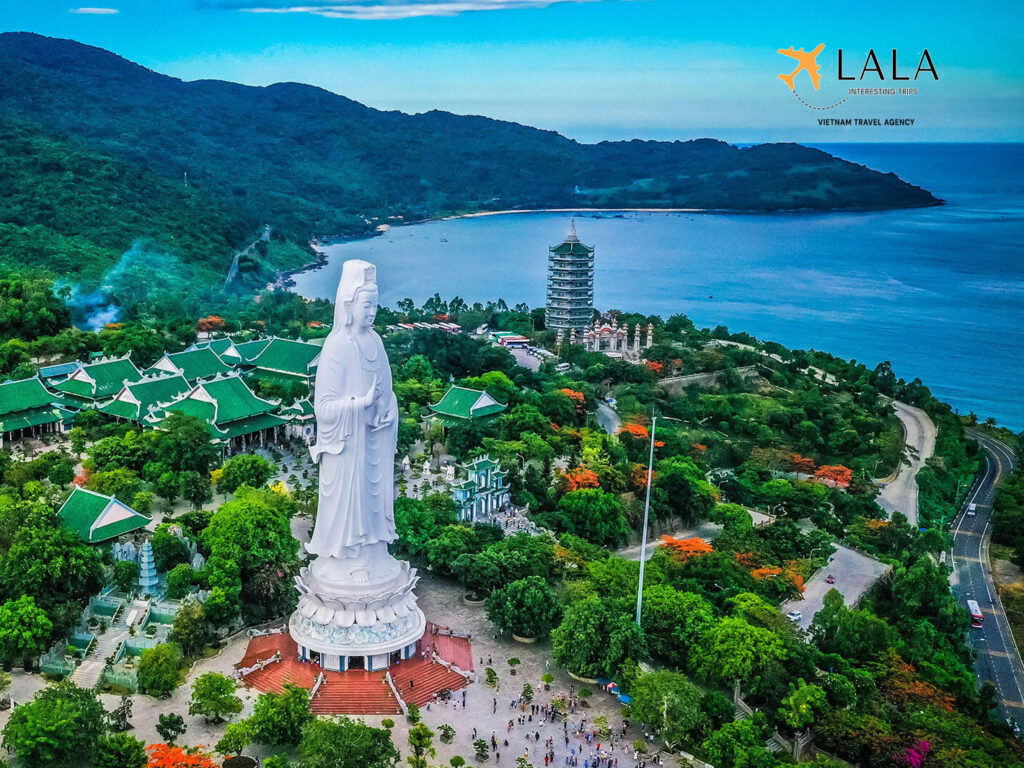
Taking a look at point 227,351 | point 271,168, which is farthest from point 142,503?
point 271,168

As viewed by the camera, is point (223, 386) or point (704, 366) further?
point (704, 366)

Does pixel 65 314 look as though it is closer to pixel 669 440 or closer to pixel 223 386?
pixel 223 386

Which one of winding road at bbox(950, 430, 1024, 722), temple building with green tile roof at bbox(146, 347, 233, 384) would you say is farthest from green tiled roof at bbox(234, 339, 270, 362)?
winding road at bbox(950, 430, 1024, 722)

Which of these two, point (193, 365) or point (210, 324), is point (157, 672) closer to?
point (193, 365)

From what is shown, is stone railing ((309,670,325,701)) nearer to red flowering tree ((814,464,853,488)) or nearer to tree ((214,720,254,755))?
tree ((214,720,254,755))

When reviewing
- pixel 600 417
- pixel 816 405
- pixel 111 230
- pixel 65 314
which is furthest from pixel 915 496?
pixel 111 230
